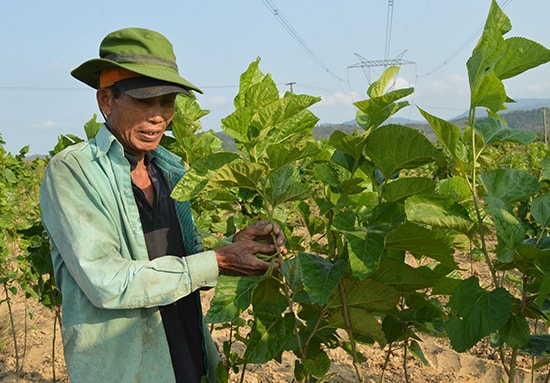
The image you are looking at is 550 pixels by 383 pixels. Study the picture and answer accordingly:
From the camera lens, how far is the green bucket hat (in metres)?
1.55

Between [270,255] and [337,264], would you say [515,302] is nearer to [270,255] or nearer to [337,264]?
[337,264]

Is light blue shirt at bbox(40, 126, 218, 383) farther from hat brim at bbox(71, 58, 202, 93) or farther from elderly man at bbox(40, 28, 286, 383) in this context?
hat brim at bbox(71, 58, 202, 93)

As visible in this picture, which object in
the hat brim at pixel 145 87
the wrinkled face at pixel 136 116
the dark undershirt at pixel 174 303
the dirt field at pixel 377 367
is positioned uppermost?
the hat brim at pixel 145 87

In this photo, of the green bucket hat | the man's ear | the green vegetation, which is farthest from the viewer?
the man's ear

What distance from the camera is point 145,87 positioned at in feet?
5.16

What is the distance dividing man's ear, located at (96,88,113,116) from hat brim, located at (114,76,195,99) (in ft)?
0.29

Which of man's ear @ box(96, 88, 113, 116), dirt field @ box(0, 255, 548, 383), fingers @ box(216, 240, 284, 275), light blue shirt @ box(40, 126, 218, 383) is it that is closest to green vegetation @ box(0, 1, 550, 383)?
fingers @ box(216, 240, 284, 275)

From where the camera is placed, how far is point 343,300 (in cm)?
152

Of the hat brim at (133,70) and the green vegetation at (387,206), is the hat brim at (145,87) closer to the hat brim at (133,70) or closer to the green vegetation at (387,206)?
the hat brim at (133,70)

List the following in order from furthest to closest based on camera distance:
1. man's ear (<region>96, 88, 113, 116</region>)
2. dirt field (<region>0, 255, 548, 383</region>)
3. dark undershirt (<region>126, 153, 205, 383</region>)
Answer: dirt field (<region>0, 255, 548, 383</region>), dark undershirt (<region>126, 153, 205, 383</region>), man's ear (<region>96, 88, 113, 116</region>)

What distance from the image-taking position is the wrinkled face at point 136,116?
64.0 inches

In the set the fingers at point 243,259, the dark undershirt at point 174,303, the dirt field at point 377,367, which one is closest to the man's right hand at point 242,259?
the fingers at point 243,259

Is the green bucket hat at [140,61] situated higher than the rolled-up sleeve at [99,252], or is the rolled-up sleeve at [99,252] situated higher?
the green bucket hat at [140,61]

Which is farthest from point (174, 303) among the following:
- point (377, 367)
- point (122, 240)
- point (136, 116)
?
point (377, 367)
